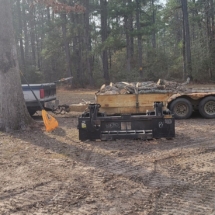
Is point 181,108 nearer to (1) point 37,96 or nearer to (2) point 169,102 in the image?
(2) point 169,102

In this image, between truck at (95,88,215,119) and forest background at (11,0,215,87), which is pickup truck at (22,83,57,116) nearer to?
truck at (95,88,215,119)

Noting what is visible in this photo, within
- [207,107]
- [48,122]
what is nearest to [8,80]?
[48,122]

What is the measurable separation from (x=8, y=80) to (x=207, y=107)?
6.57 meters

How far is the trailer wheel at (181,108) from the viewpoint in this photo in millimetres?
11245

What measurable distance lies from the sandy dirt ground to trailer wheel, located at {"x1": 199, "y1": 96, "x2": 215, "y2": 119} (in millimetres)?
2497

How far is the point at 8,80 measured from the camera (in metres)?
9.62

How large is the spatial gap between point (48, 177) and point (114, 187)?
125 centimetres

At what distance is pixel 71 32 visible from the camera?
112ft

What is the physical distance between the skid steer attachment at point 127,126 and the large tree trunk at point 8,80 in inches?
104

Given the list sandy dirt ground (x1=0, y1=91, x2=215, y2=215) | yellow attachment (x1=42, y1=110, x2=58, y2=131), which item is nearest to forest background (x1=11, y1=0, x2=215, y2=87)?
Result: yellow attachment (x1=42, y1=110, x2=58, y2=131)

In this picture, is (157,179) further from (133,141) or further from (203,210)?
(133,141)

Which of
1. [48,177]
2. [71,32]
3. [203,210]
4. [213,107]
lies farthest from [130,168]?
[71,32]

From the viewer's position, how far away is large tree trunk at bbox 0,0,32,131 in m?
9.62

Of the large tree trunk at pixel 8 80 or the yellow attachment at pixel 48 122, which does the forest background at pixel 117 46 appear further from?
the yellow attachment at pixel 48 122
